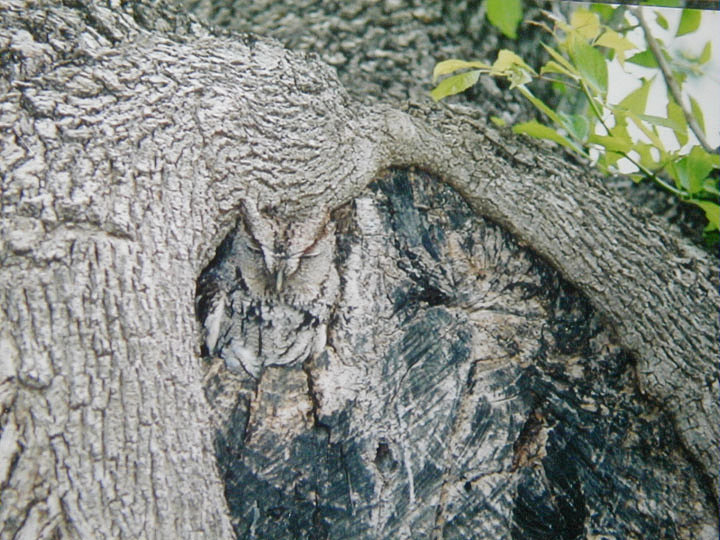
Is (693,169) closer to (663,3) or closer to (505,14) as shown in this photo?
(663,3)

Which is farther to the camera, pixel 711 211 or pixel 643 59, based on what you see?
pixel 643 59

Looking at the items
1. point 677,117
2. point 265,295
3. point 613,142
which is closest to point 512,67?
point 613,142

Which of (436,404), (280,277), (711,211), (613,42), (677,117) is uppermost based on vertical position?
(613,42)

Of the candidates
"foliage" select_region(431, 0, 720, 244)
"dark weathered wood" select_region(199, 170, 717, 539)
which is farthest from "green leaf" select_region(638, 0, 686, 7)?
"dark weathered wood" select_region(199, 170, 717, 539)

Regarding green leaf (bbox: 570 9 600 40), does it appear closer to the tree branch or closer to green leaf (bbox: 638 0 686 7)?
green leaf (bbox: 638 0 686 7)

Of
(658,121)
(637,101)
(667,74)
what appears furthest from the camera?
(667,74)

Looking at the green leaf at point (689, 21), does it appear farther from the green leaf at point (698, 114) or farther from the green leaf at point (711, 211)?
the green leaf at point (711, 211)

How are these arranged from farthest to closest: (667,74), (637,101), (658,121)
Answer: (667,74)
(637,101)
(658,121)

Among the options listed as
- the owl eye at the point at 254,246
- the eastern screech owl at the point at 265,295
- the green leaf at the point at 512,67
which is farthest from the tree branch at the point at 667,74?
the owl eye at the point at 254,246
